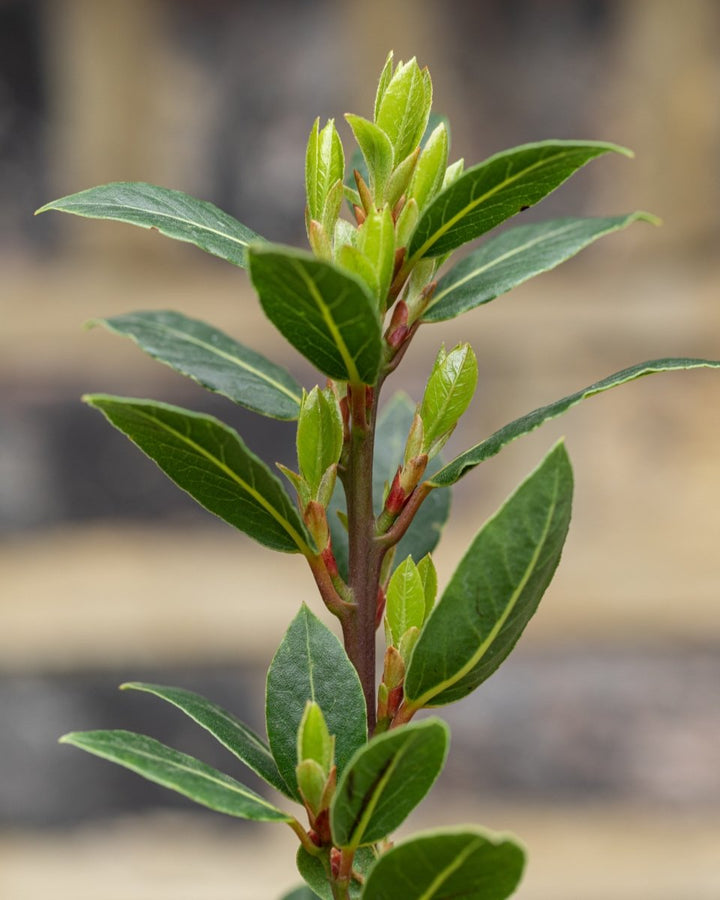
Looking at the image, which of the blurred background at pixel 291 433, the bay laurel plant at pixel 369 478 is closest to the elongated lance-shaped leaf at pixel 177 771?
the bay laurel plant at pixel 369 478

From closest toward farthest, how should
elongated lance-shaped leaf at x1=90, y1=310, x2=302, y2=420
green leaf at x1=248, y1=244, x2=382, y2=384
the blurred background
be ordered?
green leaf at x1=248, y1=244, x2=382, y2=384, elongated lance-shaped leaf at x1=90, y1=310, x2=302, y2=420, the blurred background

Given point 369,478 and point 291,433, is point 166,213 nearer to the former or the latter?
point 369,478

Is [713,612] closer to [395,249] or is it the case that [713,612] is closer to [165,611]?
[165,611]

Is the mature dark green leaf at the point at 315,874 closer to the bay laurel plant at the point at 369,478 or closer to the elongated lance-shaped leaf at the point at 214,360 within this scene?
the bay laurel plant at the point at 369,478

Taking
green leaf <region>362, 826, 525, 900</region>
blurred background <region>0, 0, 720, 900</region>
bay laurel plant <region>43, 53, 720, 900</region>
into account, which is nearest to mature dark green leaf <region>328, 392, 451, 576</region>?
bay laurel plant <region>43, 53, 720, 900</region>

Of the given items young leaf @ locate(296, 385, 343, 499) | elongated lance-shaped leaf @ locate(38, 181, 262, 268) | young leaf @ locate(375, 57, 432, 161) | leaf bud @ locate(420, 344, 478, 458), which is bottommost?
young leaf @ locate(296, 385, 343, 499)

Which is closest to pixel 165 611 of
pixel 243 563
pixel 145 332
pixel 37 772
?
pixel 243 563

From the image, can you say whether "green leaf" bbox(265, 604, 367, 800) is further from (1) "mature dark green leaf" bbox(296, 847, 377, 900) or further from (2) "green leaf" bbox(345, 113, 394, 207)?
(2) "green leaf" bbox(345, 113, 394, 207)
